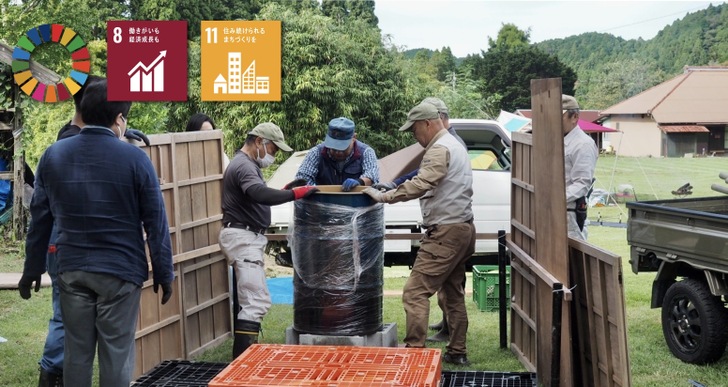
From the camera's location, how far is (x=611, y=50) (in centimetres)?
7981

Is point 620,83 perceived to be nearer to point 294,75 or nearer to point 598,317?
point 294,75

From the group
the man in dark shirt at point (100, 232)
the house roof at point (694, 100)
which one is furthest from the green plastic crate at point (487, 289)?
the house roof at point (694, 100)

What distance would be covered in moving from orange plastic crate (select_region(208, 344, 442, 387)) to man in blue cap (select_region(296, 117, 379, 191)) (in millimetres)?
1812

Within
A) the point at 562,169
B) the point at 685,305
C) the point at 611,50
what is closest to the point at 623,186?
the point at 685,305

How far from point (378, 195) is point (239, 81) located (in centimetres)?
1481

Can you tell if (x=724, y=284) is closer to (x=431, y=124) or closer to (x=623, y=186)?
(x=431, y=124)

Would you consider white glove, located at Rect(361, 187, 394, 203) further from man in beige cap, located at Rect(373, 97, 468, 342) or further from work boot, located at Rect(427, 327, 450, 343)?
work boot, located at Rect(427, 327, 450, 343)

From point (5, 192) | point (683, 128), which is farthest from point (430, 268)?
point (683, 128)

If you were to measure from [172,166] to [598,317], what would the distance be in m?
3.39

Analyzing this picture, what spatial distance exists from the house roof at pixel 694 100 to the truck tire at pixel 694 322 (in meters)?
43.6

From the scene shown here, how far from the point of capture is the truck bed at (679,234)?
261 inches

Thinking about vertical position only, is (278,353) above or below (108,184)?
below

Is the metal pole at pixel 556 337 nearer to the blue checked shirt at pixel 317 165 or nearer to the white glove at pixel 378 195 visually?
the white glove at pixel 378 195

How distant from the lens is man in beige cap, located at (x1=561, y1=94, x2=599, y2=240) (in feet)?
24.6
